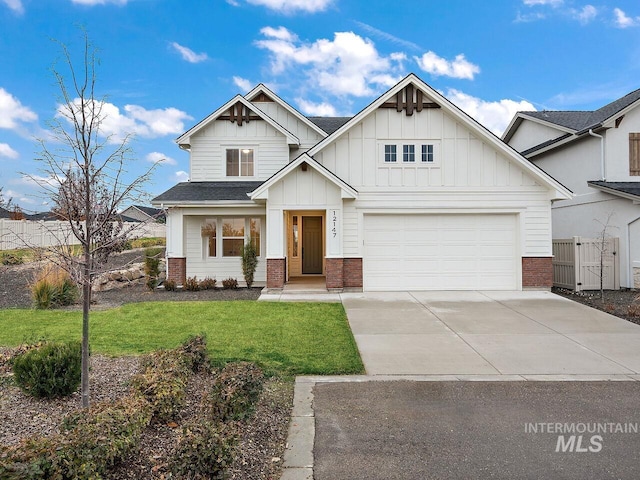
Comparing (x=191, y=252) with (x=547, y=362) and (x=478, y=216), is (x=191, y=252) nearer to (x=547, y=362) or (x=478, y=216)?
(x=478, y=216)

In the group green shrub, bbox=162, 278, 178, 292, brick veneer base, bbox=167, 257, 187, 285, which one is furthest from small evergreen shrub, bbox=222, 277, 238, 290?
green shrub, bbox=162, 278, 178, 292

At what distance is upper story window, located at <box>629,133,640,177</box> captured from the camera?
13586mm

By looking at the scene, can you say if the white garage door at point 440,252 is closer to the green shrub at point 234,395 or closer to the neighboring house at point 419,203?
the neighboring house at point 419,203

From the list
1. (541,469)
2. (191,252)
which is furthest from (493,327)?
(191,252)

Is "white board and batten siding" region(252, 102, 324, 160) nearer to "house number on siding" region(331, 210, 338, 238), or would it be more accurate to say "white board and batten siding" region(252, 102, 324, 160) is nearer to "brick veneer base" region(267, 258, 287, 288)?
"house number on siding" region(331, 210, 338, 238)

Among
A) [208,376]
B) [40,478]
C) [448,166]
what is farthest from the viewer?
[448,166]

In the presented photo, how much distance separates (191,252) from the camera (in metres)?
14.8

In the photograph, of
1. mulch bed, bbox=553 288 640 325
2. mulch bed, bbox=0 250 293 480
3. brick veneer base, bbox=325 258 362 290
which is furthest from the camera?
brick veneer base, bbox=325 258 362 290

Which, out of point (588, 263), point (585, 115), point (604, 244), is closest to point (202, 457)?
point (588, 263)

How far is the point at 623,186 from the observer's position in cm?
1323

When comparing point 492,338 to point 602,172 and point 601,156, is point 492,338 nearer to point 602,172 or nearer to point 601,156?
point 602,172

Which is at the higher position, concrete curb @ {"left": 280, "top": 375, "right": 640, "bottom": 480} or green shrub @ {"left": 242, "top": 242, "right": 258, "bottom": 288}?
green shrub @ {"left": 242, "top": 242, "right": 258, "bottom": 288}

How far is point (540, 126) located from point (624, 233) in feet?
23.0

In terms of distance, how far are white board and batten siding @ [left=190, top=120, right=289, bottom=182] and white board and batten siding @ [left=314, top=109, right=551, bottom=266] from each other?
3191 millimetres
